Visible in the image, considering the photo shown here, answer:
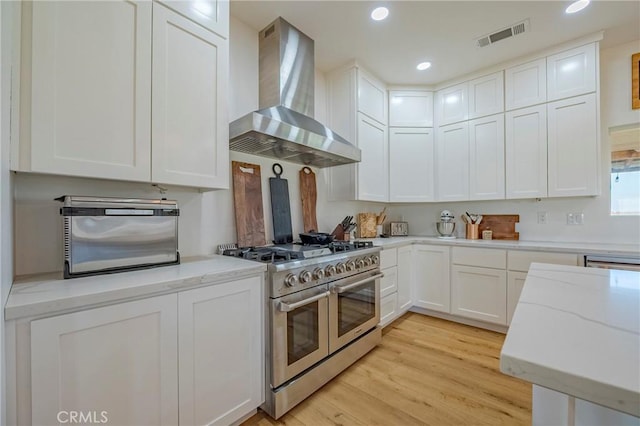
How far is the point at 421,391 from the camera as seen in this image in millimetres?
1813

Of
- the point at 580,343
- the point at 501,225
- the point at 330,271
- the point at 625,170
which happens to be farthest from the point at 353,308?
the point at 625,170

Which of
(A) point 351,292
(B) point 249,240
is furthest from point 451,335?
(B) point 249,240

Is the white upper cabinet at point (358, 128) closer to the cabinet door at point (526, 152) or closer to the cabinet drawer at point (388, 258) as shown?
the cabinet drawer at point (388, 258)

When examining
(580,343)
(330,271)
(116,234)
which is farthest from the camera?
(330,271)

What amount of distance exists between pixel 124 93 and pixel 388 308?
2661 millimetres

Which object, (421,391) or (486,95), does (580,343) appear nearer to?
(421,391)

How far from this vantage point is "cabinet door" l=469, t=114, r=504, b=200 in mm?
2961

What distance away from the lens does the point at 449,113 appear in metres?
3.29

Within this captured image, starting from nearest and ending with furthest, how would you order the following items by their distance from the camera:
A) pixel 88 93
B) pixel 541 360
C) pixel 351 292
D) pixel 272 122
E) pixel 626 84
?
pixel 541 360
pixel 88 93
pixel 272 122
pixel 351 292
pixel 626 84

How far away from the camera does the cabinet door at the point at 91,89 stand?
1.10 metres

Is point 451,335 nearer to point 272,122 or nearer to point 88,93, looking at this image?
point 272,122

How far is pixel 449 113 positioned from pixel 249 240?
9.19ft

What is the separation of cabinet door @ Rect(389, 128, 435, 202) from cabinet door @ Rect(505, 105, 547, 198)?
2.64ft

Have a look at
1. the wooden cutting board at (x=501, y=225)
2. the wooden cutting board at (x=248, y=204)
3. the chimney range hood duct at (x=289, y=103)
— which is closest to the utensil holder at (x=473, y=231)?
the wooden cutting board at (x=501, y=225)
